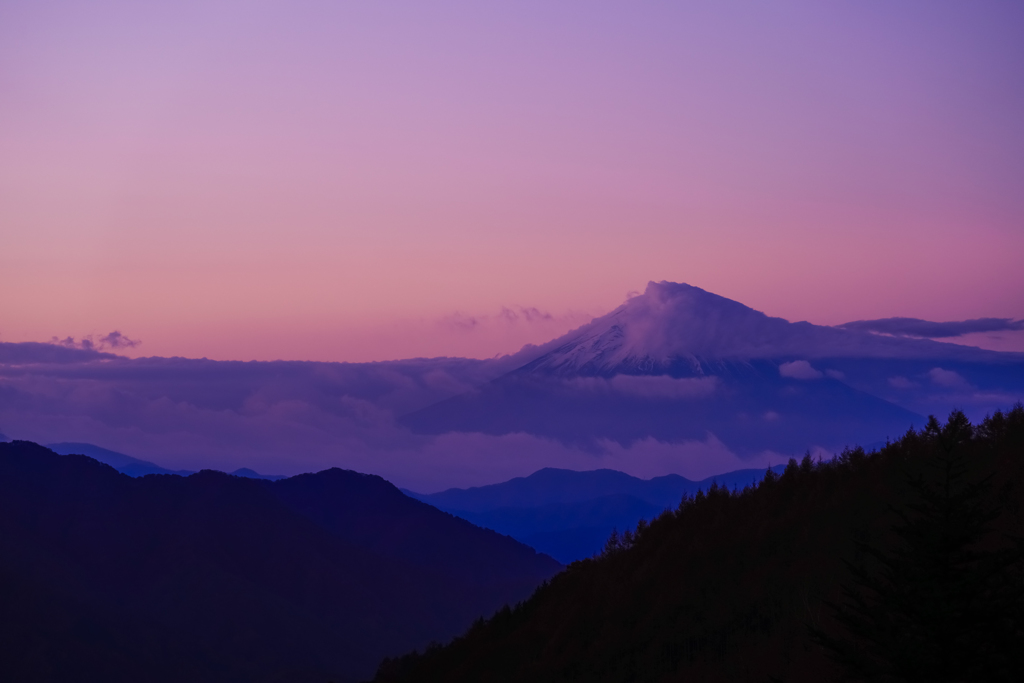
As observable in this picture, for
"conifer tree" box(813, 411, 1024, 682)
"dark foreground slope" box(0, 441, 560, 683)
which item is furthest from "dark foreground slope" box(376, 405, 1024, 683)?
"dark foreground slope" box(0, 441, 560, 683)

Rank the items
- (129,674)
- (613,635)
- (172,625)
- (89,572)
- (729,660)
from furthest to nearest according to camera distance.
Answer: (89,572) < (172,625) < (129,674) < (613,635) < (729,660)

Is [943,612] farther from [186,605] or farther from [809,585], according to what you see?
[186,605]

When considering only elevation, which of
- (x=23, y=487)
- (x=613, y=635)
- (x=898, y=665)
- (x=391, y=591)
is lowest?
(x=391, y=591)

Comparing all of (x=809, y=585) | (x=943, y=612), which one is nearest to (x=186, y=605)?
(x=809, y=585)

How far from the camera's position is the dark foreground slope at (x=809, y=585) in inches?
604

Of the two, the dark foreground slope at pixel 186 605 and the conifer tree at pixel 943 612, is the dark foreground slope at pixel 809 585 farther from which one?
the dark foreground slope at pixel 186 605

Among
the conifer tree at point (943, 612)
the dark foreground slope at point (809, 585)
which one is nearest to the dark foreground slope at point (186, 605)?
the dark foreground slope at point (809, 585)

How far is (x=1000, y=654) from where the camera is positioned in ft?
49.5

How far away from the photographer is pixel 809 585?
2597 centimetres

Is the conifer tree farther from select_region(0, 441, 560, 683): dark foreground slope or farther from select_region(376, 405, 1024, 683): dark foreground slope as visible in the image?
select_region(0, 441, 560, 683): dark foreground slope

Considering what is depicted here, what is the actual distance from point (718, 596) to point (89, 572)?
171412 millimetres

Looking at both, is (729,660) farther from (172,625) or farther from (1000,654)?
(172,625)

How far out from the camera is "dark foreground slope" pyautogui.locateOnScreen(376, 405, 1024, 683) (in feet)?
50.3

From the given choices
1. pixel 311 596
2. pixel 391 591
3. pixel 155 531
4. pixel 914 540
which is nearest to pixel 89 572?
pixel 155 531
